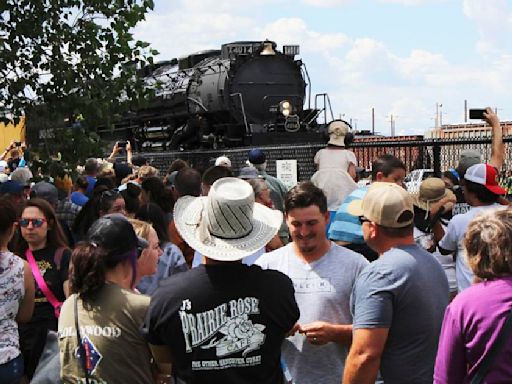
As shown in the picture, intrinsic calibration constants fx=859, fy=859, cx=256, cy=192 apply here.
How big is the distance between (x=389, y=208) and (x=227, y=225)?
36.9 inches

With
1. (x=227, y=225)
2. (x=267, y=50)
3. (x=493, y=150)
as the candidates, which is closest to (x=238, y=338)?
(x=227, y=225)

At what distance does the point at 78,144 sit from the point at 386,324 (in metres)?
5.95

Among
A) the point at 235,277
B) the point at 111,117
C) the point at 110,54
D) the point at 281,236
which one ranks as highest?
the point at 110,54

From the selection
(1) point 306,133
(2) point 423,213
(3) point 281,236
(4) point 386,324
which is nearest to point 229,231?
(4) point 386,324

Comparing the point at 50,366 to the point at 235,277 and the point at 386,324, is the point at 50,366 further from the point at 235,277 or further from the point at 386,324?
the point at 386,324

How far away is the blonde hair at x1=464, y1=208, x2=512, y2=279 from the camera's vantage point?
11.4ft

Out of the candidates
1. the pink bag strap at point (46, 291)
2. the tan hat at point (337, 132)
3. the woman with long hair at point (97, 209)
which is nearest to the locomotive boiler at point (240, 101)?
the tan hat at point (337, 132)

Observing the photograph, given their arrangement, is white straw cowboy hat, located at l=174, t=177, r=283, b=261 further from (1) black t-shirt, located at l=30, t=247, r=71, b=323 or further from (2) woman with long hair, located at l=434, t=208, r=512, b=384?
(1) black t-shirt, located at l=30, t=247, r=71, b=323

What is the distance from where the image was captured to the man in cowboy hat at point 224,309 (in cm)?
360

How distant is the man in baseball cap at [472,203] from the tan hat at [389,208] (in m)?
1.92

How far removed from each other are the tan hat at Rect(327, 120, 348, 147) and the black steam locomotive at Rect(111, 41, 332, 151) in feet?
35.1

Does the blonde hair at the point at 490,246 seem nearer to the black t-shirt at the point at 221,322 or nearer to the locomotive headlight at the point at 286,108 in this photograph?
the black t-shirt at the point at 221,322

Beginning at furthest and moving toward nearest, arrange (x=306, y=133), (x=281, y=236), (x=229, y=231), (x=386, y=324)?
(x=306, y=133), (x=281, y=236), (x=386, y=324), (x=229, y=231)

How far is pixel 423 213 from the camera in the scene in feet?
23.4
